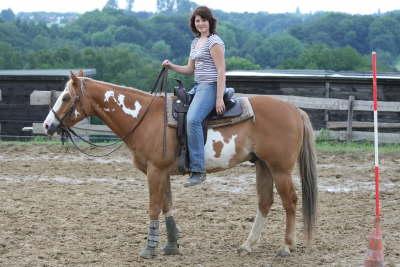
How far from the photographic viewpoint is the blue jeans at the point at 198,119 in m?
6.57

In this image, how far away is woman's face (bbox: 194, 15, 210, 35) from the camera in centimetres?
664

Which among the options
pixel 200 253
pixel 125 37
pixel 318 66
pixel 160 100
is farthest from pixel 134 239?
pixel 125 37

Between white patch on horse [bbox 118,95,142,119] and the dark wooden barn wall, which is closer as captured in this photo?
white patch on horse [bbox 118,95,142,119]

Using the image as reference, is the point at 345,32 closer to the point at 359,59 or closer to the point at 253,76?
the point at 359,59

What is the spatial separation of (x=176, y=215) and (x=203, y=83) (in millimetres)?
2314

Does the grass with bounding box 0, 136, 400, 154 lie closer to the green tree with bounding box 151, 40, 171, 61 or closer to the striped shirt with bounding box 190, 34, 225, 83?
the striped shirt with bounding box 190, 34, 225, 83

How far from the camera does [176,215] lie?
8477mm

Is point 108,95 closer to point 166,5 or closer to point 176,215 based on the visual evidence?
point 176,215

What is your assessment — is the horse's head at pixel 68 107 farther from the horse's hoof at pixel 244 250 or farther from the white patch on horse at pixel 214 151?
the horse's hoof at pixel 244 250

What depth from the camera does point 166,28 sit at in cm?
7219

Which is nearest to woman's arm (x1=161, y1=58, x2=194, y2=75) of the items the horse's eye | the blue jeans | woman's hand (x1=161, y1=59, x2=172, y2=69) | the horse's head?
woman's hand (x1=161, y1=59, x2=172, y2=69)

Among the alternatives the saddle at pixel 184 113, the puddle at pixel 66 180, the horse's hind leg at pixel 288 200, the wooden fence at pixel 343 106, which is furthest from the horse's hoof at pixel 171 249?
the wooden fence at pixel 343 106

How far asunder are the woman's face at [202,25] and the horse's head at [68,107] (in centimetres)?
124

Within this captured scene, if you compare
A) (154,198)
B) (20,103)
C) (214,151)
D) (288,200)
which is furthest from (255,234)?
(20,103)
